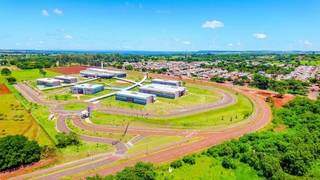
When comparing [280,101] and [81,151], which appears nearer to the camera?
[81,151]

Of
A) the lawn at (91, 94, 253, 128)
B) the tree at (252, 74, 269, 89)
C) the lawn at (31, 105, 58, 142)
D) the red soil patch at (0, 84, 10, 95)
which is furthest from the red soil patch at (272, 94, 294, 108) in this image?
the red soil patch at (0, 84, 10, 95)

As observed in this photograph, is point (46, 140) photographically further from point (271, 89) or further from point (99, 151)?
point (271, 89)

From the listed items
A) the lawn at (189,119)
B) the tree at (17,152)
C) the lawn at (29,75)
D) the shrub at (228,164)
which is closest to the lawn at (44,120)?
the lawn at (189,119)

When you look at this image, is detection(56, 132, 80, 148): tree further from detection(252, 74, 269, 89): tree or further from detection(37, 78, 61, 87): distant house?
detection(252, 74, 269, 89): tree

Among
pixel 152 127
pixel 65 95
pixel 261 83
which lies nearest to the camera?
pixel 152 127

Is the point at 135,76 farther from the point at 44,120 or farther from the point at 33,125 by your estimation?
the point at 33,125

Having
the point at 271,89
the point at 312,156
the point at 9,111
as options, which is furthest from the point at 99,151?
the point at 271,89

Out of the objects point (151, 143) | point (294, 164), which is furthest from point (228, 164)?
point (151, 143)
